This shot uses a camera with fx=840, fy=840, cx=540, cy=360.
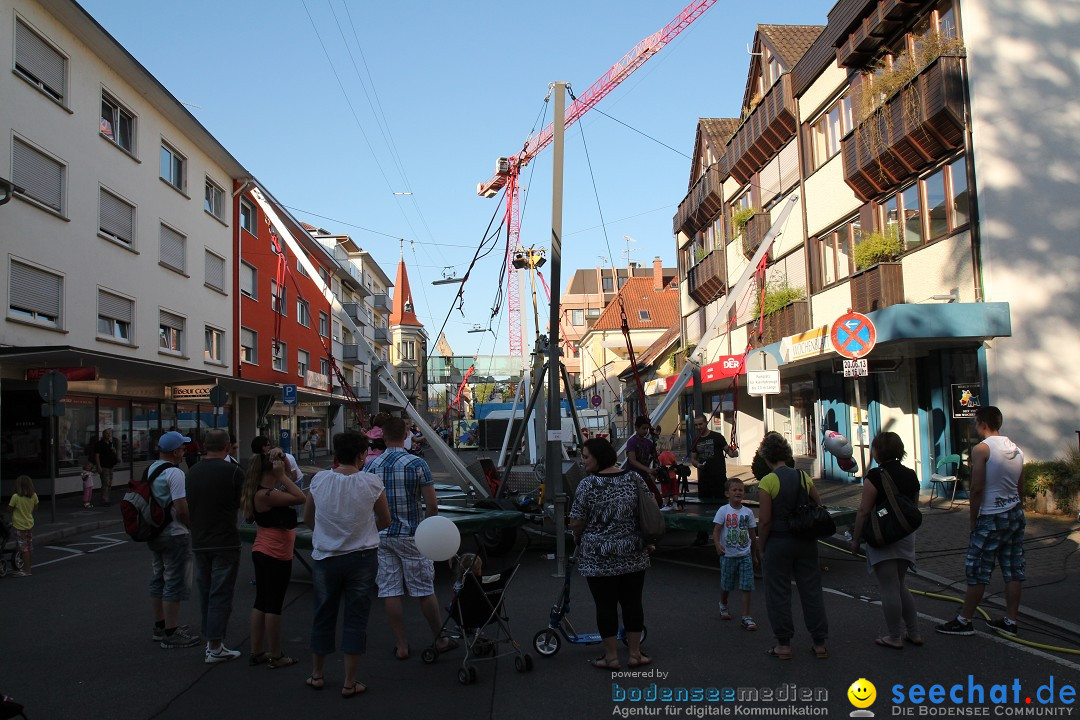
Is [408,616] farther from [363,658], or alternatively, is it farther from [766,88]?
[766,88]

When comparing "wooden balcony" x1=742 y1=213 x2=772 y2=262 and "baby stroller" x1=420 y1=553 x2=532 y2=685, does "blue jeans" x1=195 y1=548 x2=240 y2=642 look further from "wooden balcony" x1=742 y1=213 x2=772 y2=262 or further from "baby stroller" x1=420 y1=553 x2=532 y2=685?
"wooden balcony" x1=742 y1=213 x2=772 y2=262

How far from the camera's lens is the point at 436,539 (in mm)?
5500

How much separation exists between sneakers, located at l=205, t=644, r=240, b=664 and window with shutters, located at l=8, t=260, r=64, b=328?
15176 mm

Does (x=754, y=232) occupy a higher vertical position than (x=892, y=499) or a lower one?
higher

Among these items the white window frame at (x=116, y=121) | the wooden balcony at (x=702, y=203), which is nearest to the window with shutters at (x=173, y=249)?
the white window frame at (x=116, y=121)

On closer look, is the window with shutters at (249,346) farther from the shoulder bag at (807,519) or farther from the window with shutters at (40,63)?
the shoulder bag at (807,519)

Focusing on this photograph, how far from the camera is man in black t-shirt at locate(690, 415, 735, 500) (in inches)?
460

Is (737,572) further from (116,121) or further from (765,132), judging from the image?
(116,121)

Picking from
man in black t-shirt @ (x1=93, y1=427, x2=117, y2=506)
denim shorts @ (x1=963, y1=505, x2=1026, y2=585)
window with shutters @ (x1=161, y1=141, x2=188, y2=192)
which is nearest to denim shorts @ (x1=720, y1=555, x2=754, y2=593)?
denim shorts @ (x1=963, y1=505, x2=1026, y2=585)

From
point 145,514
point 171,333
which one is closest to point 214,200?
point 171,333

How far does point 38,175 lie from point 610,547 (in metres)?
19.0

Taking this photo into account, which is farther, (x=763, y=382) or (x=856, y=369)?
(x=763, y=382)

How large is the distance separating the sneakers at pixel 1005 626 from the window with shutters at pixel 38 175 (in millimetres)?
19756

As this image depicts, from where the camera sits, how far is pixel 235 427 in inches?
1280
